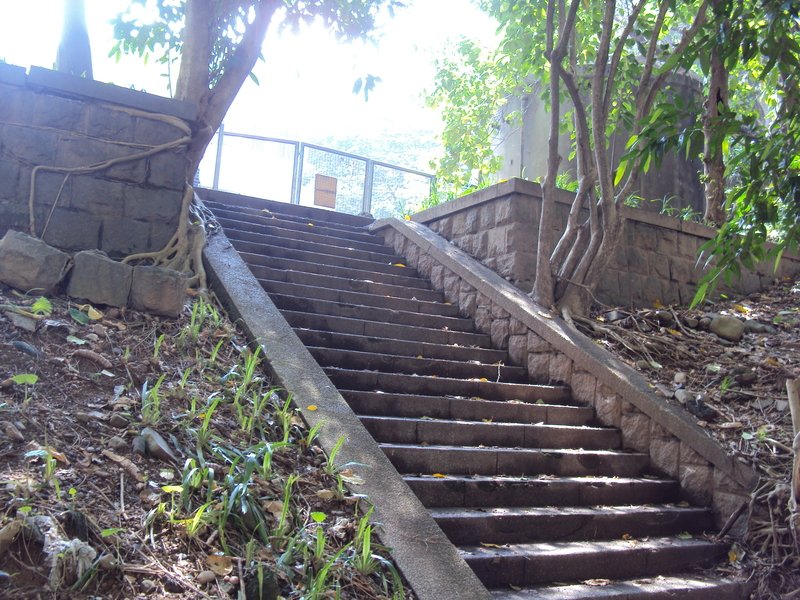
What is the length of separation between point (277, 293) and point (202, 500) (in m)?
3.27

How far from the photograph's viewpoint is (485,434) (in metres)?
4.46

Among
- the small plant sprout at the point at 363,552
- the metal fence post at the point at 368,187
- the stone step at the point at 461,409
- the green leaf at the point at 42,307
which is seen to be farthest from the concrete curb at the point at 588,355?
the metal fence post at the point at 368,187

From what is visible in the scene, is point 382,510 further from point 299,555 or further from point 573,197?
point 573,197

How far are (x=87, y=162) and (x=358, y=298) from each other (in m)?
2.43

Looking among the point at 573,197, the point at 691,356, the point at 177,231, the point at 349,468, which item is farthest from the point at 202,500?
the point at 573,197

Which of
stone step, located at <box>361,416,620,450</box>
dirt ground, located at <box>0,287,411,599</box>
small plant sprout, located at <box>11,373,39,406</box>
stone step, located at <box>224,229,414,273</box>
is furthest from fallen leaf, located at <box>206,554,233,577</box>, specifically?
stone step, located at <box>224,229,414,273</box>

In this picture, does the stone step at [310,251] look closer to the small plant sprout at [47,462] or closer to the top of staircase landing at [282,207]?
the top of staircase landing at [282,207]

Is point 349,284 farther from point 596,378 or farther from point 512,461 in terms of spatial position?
point 512,461

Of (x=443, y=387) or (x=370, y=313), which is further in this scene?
(x=370, y=313)

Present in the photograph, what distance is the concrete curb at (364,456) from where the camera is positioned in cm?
276

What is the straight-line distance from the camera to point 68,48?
559 cm

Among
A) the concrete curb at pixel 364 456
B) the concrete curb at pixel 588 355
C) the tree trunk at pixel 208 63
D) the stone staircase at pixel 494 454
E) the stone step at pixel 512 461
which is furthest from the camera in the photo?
the tree trunk at pixel 208 63

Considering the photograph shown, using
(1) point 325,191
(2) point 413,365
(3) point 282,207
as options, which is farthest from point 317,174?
(2) point 413,365

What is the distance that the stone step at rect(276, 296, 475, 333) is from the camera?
225 inches
